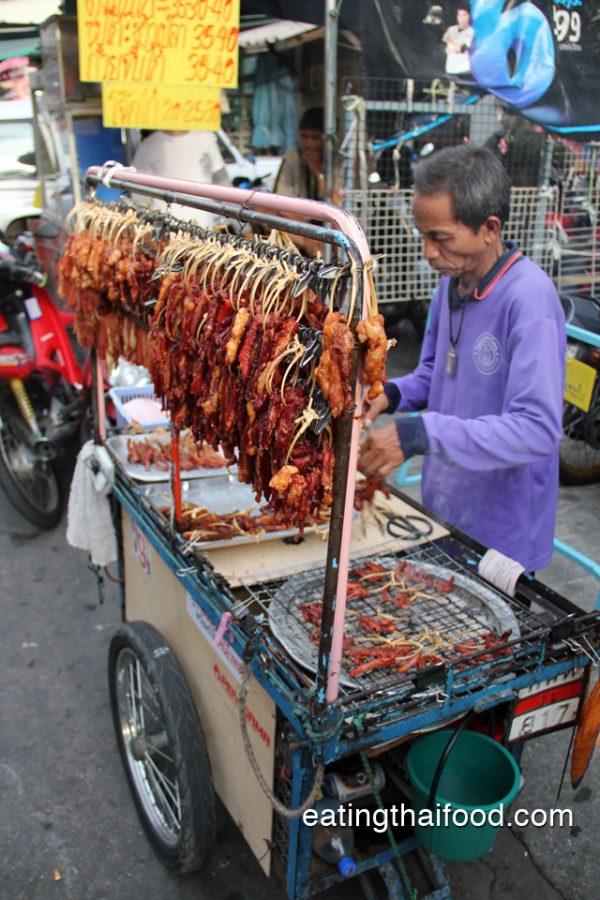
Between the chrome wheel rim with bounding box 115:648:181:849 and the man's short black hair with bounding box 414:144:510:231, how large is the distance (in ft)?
6.60

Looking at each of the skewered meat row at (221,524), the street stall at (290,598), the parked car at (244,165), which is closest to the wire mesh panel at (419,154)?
the street stall at (290,598)

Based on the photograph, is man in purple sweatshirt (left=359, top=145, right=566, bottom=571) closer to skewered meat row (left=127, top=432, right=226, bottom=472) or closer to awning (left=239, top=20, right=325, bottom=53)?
skewered meat row (left=127, top=432, right=226, bottom=472)

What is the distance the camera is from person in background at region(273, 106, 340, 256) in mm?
5930

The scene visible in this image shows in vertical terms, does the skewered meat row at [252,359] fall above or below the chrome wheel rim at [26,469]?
above

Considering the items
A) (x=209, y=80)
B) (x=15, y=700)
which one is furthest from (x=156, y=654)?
(x=209, y=80)

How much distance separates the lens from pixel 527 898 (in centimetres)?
274

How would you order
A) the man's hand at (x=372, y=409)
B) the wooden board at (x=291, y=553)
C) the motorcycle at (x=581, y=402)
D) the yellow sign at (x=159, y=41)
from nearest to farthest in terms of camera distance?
the man's hand at (x=372, y=409) < the wooden board at (x=291, y=553) < the yellow sign at (x=159, y=41) < the motorcycle at (x=581, y=402)

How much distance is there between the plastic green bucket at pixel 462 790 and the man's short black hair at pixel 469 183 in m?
1.65

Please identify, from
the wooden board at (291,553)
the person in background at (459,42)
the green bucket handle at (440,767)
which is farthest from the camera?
the person in background at (459,42)

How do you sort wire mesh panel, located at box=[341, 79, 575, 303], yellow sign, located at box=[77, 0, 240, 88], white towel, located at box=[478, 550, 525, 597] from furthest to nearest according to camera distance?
wire mesh panel, located at box=[341, 79, 575, 303] < yellow sign, located at box=[77, 0, 240, 88] < white towel, located at box=[478, 550, 525, 597]

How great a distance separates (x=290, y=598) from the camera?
7.40 ft

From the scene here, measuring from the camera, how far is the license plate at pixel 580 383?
12.8ft

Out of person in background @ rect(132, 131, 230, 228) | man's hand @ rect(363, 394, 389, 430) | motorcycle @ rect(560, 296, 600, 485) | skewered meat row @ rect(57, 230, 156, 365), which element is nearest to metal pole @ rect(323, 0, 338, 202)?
person in background @ rect(132, 131, 230, 228)

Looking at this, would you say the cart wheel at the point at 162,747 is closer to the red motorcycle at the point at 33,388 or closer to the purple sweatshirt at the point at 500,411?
the purple sweatshirt at the point at 500,411
